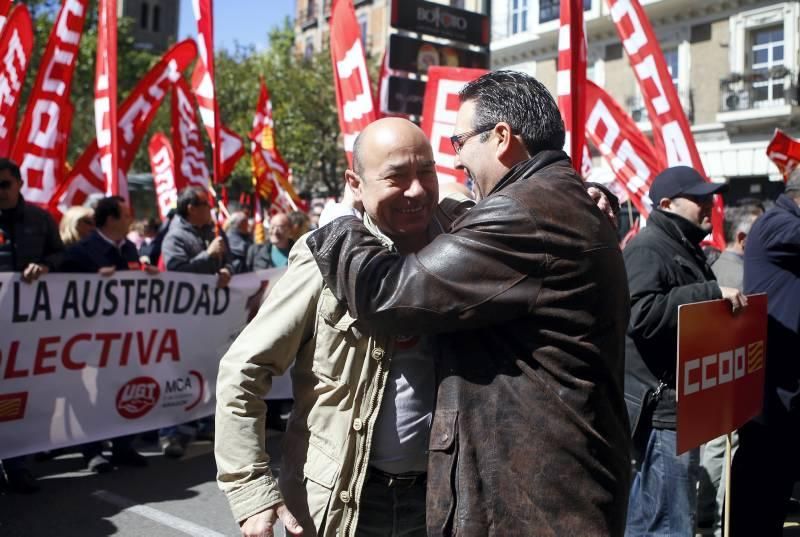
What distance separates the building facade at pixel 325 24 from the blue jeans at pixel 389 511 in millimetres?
32276

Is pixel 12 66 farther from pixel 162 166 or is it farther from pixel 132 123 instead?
pixel 162 166

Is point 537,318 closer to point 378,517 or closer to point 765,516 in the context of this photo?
point 378,517

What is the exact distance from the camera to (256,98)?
104 ft

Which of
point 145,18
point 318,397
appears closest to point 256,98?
point 318,397

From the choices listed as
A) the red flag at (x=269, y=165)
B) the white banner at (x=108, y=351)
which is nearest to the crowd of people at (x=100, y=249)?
the white banner at (x=108, y=351)

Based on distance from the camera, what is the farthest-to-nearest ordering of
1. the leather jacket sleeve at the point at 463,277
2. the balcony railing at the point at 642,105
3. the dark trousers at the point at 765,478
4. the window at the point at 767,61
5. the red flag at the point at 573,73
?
the balcony railing at the point at 642,105 → the window at the point at 767,61 → the red flag at the point at 573,73 → the dark trousers at the point at 765,478 → the leather jacket sleeve at the point at 463,277

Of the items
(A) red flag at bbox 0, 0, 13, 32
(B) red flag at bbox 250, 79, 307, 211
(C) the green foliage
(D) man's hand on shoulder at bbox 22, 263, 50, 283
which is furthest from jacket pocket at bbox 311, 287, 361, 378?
(C) the green foliage

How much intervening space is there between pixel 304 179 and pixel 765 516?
1142 inches

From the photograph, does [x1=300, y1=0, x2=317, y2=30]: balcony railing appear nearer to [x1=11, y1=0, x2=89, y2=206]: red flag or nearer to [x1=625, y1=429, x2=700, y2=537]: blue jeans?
[x1=11, y1=0, x2=89, y2=206]: red flag

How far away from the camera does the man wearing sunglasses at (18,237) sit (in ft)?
17.9

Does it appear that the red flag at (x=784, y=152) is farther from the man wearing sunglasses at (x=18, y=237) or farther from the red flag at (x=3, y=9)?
the red flag at (x=3, y=9)

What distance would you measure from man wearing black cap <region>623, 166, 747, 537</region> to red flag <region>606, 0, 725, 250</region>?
8.33ft

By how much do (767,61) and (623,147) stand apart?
1741cm

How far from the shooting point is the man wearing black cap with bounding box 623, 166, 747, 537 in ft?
11.0
